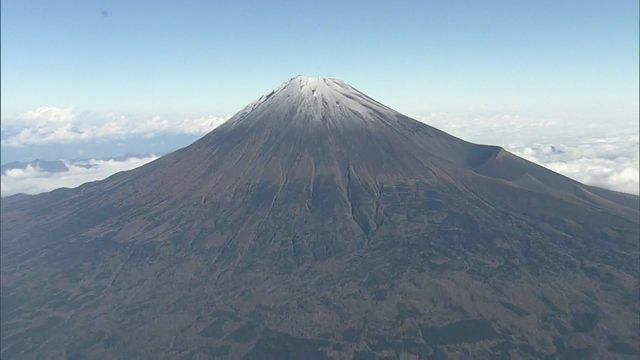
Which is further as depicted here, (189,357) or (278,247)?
(278,247)

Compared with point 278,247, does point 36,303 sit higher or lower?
lower

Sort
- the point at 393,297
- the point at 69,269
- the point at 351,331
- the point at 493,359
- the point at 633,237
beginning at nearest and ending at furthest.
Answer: the point at 493,359
the point at 351,331
the point at 393,297
the point at 633,237
the point at 69,269

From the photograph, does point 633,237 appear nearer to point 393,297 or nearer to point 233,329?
point 393,297

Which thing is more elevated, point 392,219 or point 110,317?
point 392,219

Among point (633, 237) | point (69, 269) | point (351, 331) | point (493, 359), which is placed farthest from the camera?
point (69, 269)

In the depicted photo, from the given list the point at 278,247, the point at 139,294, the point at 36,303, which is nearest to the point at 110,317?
the point at 139,294

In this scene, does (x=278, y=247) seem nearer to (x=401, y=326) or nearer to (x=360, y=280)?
(x=360, y=280)

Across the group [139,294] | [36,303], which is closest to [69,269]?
[36,303]

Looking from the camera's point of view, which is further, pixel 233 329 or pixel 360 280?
pixel 360 280

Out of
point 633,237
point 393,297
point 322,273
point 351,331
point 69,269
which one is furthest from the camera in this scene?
point 69,269
